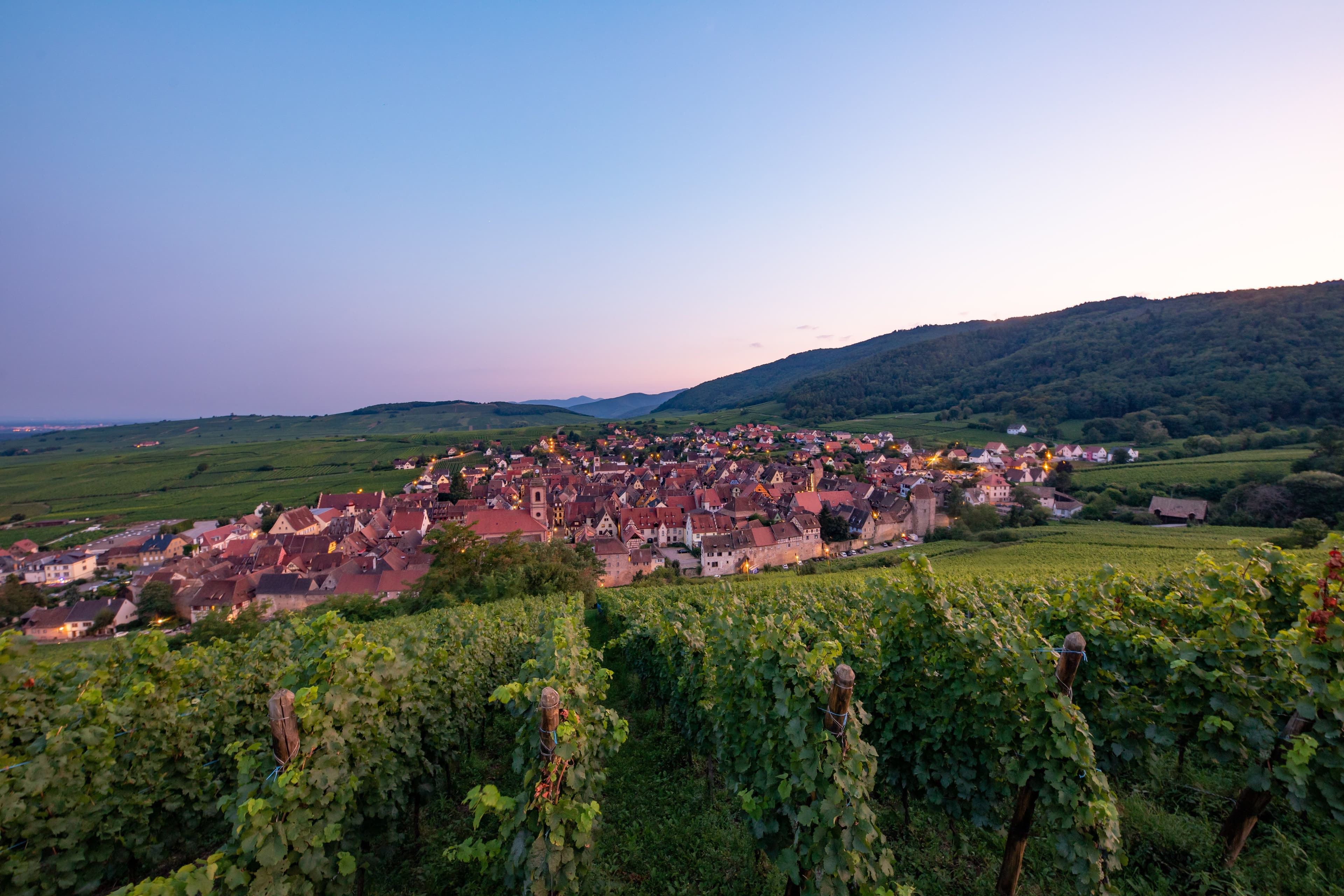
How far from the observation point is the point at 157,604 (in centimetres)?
4500

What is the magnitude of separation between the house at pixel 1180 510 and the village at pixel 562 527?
24.9 feet

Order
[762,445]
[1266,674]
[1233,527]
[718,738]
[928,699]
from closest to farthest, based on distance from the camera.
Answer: [1266,674], [928,699], [718,738], [1233,527], [762,445]

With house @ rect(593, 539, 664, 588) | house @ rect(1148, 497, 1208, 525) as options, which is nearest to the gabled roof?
house @ rect(593, 539, 664, 588)

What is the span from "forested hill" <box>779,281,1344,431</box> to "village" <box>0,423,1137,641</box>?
30120 mm

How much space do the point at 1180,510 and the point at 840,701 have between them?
7205 centimetres

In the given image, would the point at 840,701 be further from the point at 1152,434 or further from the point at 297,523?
the point at 1152,434

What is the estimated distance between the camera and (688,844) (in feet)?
23.7

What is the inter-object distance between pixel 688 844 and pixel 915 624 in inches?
185

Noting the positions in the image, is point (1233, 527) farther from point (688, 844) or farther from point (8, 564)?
point (8, 564)

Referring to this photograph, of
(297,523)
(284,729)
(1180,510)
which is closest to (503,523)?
(297,523)

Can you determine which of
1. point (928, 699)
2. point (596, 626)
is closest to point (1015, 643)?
point (928, 699)

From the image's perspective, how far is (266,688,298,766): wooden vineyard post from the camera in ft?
14.6

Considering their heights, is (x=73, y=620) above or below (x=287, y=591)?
below

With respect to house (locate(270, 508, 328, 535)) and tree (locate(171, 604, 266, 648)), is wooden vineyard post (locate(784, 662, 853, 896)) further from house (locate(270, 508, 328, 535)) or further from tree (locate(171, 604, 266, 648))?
house (locate(270, 508, 328, 535))
